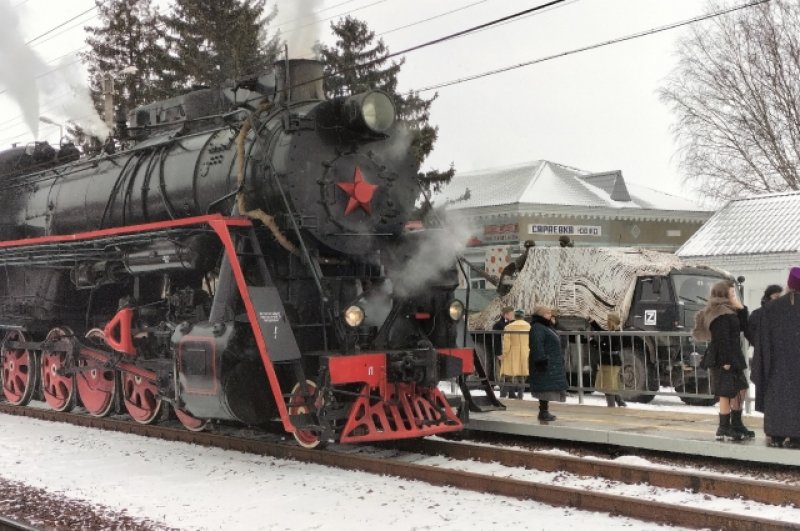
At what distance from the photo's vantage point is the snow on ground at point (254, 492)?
607cm

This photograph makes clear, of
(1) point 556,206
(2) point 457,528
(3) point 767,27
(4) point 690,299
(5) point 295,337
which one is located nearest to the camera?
(2) point 457,528

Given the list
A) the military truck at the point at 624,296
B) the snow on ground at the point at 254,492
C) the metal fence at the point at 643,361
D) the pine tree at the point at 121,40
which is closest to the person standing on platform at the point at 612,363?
the metal fence at the point at 643,361

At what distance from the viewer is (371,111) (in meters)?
8.70

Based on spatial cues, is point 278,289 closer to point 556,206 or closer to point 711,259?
point 711,259

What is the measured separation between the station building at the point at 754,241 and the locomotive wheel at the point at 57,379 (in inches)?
593

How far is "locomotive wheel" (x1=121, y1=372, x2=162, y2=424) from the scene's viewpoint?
1045cm

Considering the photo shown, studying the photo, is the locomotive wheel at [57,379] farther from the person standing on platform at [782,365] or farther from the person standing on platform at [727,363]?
the person standing on platform at [782,365]

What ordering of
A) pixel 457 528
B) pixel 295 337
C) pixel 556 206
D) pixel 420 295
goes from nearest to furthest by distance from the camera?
pixel 457 528, pixel 295 337, pixel 420 295, pixel 556 206

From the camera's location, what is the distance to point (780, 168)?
29.8m

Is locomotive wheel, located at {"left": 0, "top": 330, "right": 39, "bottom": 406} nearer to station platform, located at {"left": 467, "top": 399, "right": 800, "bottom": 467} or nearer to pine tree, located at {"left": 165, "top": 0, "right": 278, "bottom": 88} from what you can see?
station platform, located at {"left": 467, "top": 399, "right": 800, "bottom": 467}

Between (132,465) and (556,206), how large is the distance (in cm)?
2485

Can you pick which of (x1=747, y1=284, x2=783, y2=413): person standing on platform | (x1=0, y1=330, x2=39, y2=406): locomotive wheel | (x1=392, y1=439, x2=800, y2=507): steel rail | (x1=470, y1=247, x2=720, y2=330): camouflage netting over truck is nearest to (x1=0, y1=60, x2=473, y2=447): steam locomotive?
(x1=392, y1=439, x2=800, y2=507): steel rail

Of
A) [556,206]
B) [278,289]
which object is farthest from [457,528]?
[556,206]

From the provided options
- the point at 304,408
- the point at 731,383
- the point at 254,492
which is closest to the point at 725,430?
the point at 731,383
